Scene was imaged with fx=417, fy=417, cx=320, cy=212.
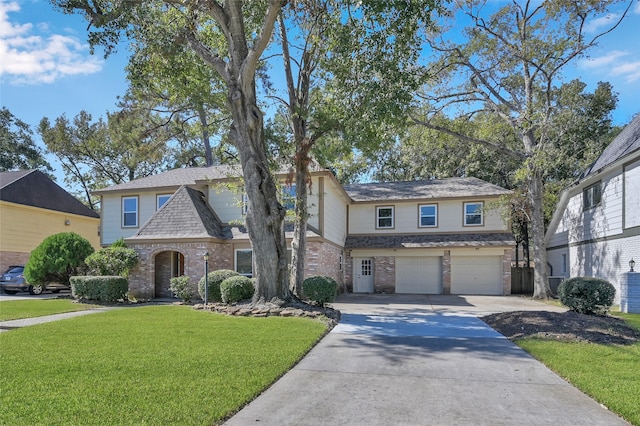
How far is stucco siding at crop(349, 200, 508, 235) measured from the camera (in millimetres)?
21438

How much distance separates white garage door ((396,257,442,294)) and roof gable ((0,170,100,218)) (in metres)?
20.0

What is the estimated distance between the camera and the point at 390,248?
854 inches

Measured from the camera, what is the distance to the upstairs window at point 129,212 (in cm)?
2092

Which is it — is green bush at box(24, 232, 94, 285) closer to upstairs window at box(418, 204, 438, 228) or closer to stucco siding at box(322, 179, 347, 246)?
stucco siding at box(322, 179, 347, 246)

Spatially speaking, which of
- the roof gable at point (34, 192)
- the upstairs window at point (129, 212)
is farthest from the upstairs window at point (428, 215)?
the roof gable at point (34, 192)

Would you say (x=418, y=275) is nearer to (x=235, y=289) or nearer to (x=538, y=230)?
(x=538, y=230)

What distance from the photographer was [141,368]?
5.69m

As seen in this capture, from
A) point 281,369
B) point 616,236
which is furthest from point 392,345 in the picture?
point 616,236

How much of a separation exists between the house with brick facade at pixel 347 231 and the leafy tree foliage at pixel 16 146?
20345 millimetres

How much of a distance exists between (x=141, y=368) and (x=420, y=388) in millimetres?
3730

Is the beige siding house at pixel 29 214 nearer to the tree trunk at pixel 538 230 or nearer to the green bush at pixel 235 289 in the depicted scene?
the green bush at pixel 235 289

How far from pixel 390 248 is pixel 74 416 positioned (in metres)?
18.7


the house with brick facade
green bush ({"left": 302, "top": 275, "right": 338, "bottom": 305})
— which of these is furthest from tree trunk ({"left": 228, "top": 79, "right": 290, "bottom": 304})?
the house with brick facade

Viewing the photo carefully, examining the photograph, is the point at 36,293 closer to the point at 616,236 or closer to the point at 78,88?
the point at 78,88
